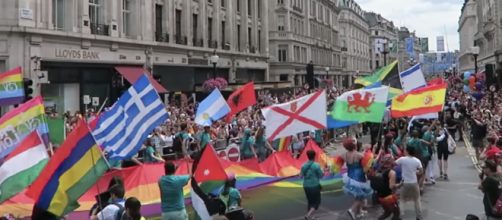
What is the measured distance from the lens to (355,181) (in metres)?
11.3

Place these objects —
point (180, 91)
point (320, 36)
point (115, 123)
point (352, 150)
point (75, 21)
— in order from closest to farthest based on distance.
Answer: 1. point (115, 123)
2. point (352, 150)
3. point (75, 21)
4. point (180, 91)
5. point (320, 36)

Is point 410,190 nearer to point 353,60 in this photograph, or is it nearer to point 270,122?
point 270,122

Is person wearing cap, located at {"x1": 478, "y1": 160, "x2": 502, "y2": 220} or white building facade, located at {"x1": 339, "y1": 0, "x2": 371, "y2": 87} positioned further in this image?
white building facade, located at {"x1": 339, "y1": 0, "x2": 371, "y2": 87}

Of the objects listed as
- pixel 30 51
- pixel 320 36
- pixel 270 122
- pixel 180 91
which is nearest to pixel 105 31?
pixel 30 51

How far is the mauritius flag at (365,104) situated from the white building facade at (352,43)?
88661 millimetres

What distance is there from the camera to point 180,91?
40719mm

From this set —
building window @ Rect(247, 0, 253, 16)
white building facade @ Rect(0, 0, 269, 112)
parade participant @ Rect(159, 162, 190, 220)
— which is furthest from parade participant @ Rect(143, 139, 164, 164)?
building window @ Rect(247, 0, 253, 16)

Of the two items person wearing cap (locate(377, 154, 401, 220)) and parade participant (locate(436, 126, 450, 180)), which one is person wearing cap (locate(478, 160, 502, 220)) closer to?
person wearing cap (locate(377, 154, 401, 220))

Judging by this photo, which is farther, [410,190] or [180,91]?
[180,91]

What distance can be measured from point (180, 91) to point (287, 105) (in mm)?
28218

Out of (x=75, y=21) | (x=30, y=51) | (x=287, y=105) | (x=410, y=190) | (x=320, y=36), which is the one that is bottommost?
(x=410, y=190)

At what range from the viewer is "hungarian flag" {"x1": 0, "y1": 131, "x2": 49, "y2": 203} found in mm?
7586

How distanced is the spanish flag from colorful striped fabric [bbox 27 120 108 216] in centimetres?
955

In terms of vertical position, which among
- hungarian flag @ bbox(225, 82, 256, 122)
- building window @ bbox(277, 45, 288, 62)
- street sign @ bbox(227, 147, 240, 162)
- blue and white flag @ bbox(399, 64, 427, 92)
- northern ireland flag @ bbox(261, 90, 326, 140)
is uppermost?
building window @ bbox(277, 45, 288, 62)
